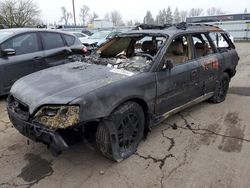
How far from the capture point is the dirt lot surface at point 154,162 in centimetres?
313

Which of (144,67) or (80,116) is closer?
(80,116)

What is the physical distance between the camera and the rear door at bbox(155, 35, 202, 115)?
4.00 metres

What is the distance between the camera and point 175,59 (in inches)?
176

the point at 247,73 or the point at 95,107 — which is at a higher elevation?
the point at 95,107

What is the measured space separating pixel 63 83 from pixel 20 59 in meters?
3.24

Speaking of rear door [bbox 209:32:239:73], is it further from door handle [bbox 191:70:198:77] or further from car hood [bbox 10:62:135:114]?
car hood [bbox 10:62:135:114]

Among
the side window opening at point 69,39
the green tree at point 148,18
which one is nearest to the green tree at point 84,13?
the green tree at point 148,18

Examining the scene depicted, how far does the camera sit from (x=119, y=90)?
10.9 feet

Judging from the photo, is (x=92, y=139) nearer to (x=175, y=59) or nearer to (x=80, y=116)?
(x=80, y=116)

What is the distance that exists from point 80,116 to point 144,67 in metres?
1.34

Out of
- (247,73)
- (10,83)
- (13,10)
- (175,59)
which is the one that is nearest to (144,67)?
(175,59)

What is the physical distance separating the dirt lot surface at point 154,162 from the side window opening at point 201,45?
1.29m

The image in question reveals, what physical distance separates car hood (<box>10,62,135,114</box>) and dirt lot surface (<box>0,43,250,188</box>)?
823 mm

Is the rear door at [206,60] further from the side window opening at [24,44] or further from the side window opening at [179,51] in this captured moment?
the side window opening at [24,44]
